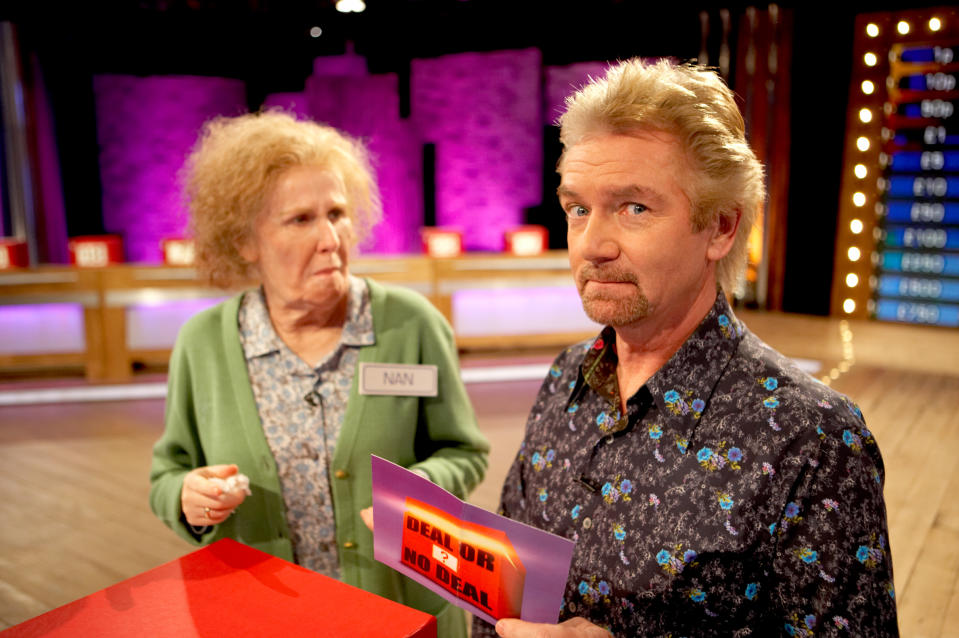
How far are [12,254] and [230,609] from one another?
655cm

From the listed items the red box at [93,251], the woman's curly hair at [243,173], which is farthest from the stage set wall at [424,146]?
the woman's curly hair at [243,173]

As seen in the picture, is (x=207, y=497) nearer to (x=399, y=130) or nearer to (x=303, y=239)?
(x=303, y=239)

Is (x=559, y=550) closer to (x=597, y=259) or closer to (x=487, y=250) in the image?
(x=597, y=259)

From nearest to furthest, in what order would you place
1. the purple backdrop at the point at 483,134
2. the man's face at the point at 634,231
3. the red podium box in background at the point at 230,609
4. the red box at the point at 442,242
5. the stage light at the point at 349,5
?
the red podium box in background at the point at 230,609 < the man's face at the point at 634,231 < the stage light at the point at 349,5 < the red box at the point at 442,242 < the purple backdrop at the point at 483,134

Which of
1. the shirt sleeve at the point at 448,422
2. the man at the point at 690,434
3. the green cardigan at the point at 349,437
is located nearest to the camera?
the man at the point at 690,434

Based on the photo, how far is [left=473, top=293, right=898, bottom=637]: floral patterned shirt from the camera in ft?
3.18

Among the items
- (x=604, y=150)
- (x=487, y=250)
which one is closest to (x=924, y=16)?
(x=487, y=250)

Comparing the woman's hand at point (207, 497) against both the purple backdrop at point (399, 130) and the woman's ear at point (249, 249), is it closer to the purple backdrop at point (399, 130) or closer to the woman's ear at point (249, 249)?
the woman's ear at point (249, 249)

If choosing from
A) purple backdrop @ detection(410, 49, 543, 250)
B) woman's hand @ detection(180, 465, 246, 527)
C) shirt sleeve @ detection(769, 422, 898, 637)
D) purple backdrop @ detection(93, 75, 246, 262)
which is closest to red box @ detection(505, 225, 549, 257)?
purple backdrop @ detection(410, 49, 543, 250)

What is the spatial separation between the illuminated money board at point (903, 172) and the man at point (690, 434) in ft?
27.0

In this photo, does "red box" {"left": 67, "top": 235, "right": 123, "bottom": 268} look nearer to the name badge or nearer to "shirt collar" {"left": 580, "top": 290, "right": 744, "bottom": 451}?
the name badge

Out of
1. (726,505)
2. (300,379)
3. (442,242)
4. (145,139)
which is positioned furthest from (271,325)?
(145,139)

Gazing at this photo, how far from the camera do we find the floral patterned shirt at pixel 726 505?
0.97 metres

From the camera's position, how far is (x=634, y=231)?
1.09 metres
